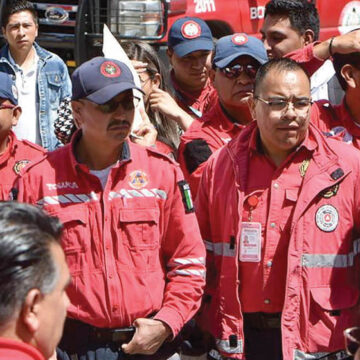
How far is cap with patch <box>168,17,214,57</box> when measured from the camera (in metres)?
5.60

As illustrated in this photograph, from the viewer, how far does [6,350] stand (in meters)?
2.12

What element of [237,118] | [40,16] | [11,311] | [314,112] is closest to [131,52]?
[237,118]

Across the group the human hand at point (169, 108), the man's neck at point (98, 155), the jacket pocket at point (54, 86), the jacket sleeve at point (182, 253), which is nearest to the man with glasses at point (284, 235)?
the jacket sleeve at point (182, 253)

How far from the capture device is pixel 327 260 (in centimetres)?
382

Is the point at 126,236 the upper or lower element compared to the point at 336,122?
lower

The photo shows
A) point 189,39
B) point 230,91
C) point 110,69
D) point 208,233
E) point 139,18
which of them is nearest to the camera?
point 110,69

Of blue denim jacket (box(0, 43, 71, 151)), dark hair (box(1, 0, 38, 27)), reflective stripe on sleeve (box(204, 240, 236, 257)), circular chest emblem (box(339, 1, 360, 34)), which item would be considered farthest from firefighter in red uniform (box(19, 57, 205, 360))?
circular chest emblem (box(339, 1, 360, 34))

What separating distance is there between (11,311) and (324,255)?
1898mm

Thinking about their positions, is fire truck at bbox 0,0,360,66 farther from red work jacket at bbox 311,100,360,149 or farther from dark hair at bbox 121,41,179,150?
red work jacket at bbox 311,100,360,149

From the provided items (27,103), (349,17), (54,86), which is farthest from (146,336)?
(349,17)

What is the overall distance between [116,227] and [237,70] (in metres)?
1.38

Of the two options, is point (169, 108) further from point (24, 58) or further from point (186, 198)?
point (24, 58)

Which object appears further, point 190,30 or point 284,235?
point 190,30

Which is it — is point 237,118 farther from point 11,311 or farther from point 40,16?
point 40,16
